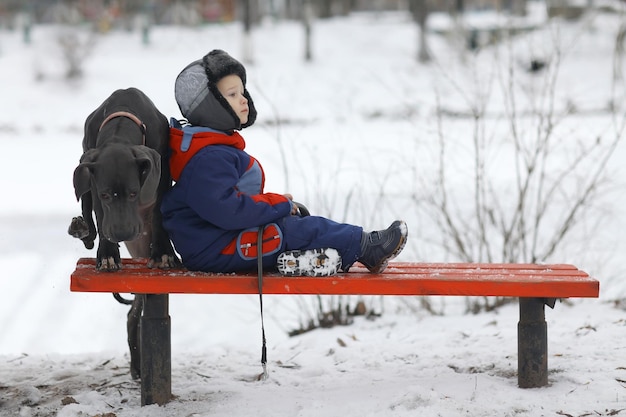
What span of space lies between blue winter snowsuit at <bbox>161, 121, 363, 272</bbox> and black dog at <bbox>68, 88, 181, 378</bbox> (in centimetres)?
9

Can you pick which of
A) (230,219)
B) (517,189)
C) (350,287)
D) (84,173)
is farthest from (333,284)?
(517,189)

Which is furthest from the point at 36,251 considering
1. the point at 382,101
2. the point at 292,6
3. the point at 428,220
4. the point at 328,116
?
the point at 292,6

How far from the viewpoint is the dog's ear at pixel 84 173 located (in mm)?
3303

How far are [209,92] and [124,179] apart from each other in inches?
23.4

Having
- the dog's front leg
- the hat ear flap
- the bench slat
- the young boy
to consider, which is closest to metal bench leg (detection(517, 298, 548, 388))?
the bench slat

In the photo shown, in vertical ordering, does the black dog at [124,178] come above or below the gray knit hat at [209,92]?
below

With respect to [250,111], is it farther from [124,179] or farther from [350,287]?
[350,287]

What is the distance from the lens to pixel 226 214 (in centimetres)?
348

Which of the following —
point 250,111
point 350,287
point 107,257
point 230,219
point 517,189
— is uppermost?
point 250,111

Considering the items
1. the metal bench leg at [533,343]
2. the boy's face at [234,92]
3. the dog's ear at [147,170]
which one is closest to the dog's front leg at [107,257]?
the dog's ear at [147,170]

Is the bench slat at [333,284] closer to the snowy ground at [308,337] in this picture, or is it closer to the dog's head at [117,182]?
the dog's head at [117,182]

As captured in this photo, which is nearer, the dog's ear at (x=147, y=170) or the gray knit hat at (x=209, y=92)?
the dog's ear at (x=147, y=170)

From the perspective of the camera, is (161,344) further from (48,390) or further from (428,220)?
(428,220)

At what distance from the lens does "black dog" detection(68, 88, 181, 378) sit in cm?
329
